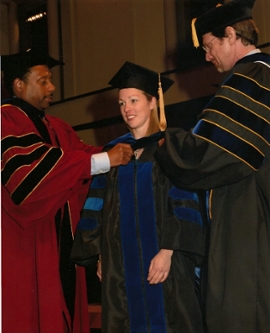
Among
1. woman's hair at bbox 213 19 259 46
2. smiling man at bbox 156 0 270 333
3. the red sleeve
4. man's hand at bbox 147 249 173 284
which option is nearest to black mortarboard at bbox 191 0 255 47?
woman's hair at bbox 213 19 259 46

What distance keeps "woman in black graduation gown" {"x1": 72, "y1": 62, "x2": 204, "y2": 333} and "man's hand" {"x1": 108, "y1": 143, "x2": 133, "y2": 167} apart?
34 millimetres

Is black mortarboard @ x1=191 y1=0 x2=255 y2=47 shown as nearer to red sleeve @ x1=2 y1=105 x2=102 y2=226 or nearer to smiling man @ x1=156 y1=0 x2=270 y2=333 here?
smiling man @ x1=156 y1=0 x2=270 y2=333

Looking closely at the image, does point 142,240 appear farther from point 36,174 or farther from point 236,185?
point 36,174

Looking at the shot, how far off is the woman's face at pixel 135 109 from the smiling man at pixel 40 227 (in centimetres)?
13

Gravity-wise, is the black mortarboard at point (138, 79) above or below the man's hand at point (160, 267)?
above

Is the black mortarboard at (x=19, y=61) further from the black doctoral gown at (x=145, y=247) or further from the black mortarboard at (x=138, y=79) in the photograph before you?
the black doctoral gown at (x=145, y=247)

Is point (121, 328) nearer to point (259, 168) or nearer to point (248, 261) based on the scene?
point (248, 261)

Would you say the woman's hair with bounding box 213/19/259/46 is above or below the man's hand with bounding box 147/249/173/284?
above

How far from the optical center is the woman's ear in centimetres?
263

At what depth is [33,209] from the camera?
9.73 ft

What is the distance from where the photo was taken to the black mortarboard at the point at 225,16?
262 centimetres

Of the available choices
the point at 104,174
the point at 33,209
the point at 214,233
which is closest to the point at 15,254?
the point at 33,209

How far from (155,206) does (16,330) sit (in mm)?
1096

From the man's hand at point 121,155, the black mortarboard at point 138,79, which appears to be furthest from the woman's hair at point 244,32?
the man's hand at point 121,155
